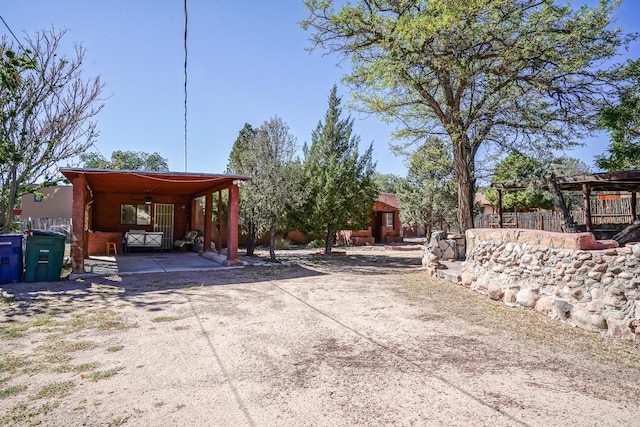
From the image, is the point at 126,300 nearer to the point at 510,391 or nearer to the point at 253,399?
the point at 253,399

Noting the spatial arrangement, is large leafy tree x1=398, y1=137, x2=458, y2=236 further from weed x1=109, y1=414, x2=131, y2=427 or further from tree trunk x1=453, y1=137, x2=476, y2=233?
weed x1=109, y1=414, x2=131, y2=427

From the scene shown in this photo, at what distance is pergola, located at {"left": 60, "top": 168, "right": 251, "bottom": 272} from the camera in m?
9.71

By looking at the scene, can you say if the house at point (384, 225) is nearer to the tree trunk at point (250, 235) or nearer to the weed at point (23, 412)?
the tree trunk at point (250, 235)

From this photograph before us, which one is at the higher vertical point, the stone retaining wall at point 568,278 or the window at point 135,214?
the window at point 135,214

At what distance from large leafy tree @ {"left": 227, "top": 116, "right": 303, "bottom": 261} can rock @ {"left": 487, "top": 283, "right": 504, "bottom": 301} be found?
26.2ft

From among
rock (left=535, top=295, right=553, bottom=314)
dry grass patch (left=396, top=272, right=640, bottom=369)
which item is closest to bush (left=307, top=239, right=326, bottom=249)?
dry grass patch (left=396, top=272, right=640, bottom=369)

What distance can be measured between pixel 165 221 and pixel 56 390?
1583 centimetres

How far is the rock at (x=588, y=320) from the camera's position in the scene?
15.9ft

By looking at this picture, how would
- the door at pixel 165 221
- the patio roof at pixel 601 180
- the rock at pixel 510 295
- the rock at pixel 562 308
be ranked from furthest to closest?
1. the door at pixel 165 221
2. the patio roof at pixel 601 180
3. the rock at pixel 510 295
4. the rock at pixel 562 308

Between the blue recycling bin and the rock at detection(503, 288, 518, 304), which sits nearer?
the rock at detection(503, 288, 518, 304)

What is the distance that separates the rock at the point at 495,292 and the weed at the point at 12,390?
7.15 m

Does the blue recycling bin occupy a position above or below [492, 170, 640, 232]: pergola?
below

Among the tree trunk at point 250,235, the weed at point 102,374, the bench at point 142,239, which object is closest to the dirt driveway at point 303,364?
the weed at point 102,374

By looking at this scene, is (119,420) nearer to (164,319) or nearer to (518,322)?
(164,319)
